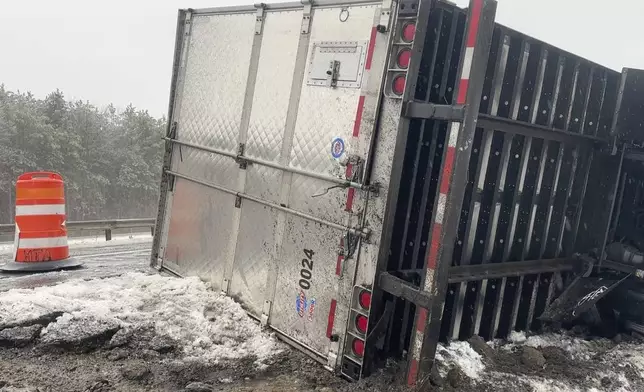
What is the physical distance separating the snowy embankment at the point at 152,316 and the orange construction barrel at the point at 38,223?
131 centimetres

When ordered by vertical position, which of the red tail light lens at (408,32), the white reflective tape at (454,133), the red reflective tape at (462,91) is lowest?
the white reflective tape at (454,133)

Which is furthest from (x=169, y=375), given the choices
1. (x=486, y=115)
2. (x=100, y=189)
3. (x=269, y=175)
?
(x=100, y=189)

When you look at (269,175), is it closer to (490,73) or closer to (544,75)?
(490,73)

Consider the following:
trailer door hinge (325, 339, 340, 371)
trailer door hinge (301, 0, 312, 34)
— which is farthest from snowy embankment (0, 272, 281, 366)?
trailer door hinge (301, 0, 312, 34)

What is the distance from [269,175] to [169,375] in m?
1.86

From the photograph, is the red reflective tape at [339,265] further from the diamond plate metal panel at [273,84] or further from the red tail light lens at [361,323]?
the diamond plate metal panel at [273,84]

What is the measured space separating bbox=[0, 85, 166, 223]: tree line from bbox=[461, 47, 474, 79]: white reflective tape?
98.3 ft

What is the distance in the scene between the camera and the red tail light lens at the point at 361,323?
3748 millimetres

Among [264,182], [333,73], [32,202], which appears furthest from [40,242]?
[333,73]

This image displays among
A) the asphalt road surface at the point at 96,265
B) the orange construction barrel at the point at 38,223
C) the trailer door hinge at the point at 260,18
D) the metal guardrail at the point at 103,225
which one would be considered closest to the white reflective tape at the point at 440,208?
the trailer door hinge at the point at 260,18

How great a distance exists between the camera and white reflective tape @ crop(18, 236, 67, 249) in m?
6.16

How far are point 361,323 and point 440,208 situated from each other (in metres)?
1.04

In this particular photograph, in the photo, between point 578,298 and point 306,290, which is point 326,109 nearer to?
point 306,290

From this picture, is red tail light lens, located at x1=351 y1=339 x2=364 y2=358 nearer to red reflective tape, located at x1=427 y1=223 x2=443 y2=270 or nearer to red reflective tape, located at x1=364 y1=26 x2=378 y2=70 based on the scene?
red reflective tape, located at x1=427 y1=223 x2=443 y2=270
